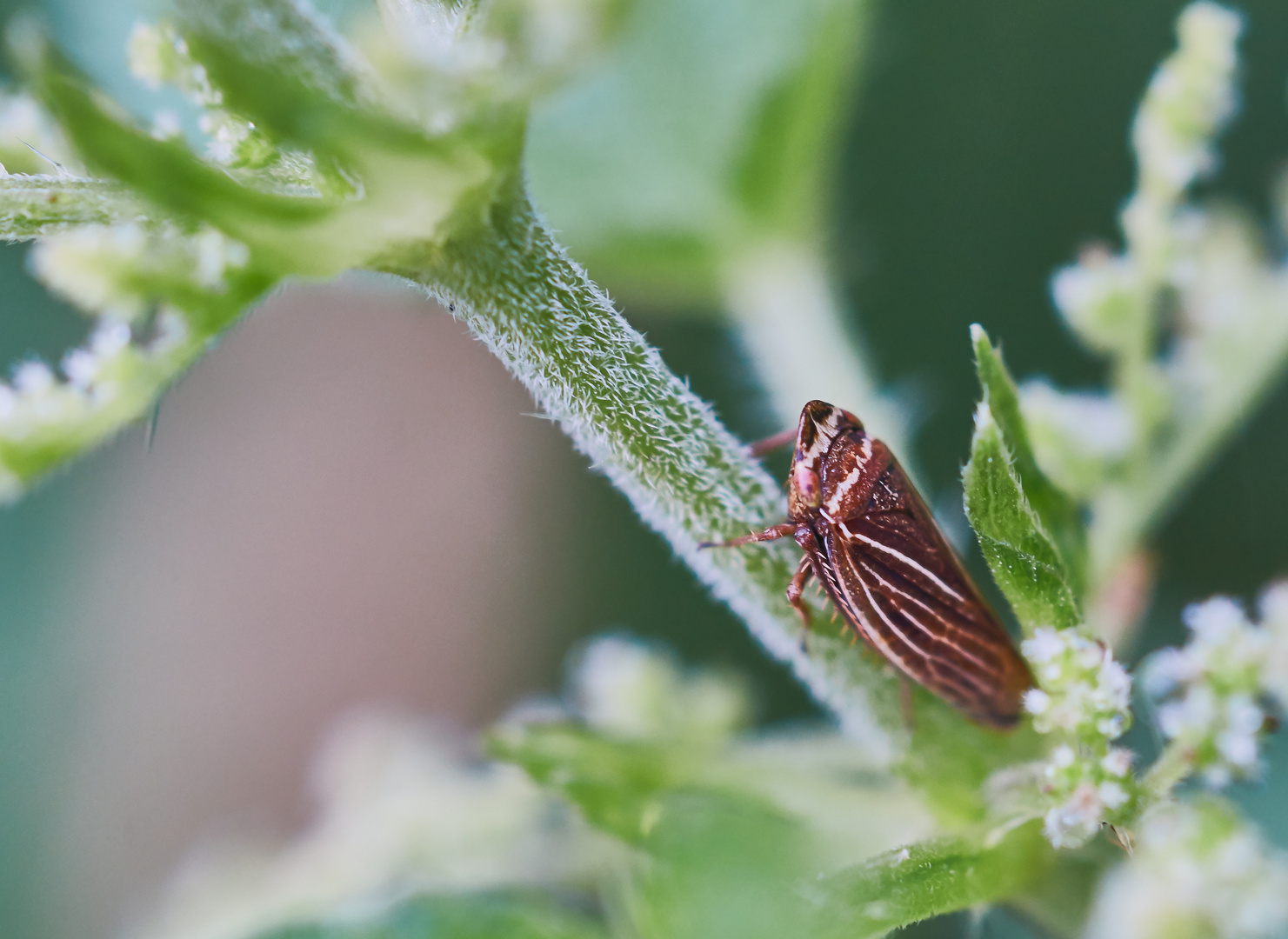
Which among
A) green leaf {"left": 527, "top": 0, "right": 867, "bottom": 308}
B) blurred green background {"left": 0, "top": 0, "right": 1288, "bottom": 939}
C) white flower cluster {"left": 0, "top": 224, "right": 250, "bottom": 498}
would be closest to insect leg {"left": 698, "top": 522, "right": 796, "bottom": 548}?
white flower cluster {"left": 0, "top": 224, "right": 250, "bottom": 498}

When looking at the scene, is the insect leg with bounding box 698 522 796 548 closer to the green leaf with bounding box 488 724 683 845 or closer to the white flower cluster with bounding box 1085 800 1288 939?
the green leaf with bounding box 488 724 683 845

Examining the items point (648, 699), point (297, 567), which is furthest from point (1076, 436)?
point (297, 567)

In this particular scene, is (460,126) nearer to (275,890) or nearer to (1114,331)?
(1114,331)

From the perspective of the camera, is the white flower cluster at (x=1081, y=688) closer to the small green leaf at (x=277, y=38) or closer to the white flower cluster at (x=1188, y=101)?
the white flower cluster at (x=1188, y=101)

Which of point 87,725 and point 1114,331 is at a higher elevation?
point 87,725

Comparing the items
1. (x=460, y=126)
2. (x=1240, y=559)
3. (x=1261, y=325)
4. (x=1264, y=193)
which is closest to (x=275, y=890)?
(x=460, y=126)

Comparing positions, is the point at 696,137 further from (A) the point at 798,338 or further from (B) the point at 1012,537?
(B) the point at 1012,537
